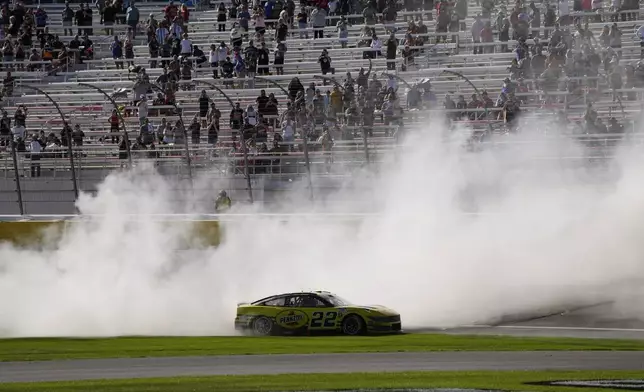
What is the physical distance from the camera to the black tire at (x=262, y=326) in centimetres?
1867

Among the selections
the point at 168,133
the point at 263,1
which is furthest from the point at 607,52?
the point at 263,1

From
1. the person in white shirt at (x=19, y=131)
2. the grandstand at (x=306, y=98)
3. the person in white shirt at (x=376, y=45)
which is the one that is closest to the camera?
the grandstand at (x=306, y=98)

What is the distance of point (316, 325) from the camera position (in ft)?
61.4

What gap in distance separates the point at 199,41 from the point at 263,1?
2.42 m

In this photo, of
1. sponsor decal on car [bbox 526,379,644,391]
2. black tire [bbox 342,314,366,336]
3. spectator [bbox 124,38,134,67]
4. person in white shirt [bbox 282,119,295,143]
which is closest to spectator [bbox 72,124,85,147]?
person in white shirt [bbox 282,119,295,143]

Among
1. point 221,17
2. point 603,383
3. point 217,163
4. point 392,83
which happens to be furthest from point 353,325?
point 221,17

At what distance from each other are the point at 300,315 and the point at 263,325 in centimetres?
56

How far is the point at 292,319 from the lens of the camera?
61.4ft

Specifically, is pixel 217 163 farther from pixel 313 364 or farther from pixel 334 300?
pixel 313 364

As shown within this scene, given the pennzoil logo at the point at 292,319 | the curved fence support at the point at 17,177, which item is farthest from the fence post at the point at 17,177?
the pennzoil logo at the point at 292,319

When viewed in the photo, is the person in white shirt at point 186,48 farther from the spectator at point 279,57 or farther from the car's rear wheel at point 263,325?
the car's rear wheel at point 263,325

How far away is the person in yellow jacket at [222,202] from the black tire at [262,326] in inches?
160

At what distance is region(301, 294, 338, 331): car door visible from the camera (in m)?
18.6

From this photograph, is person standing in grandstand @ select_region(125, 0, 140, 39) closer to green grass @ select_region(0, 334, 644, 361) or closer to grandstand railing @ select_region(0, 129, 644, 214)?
grandstand railing @ select_region(0, 129, 644, 214)
